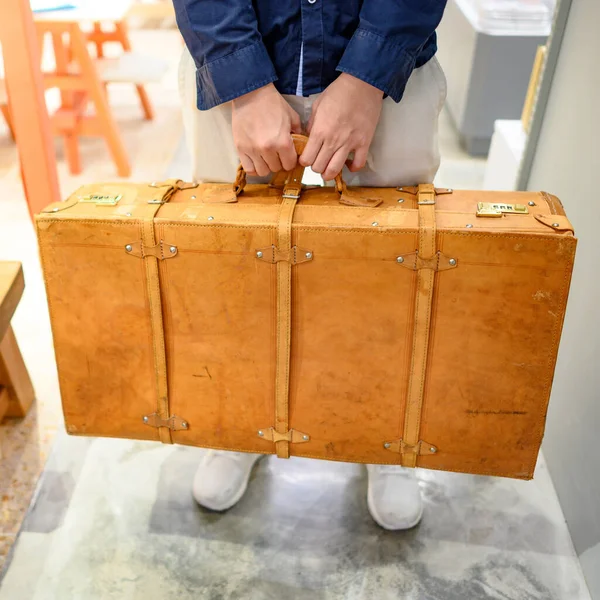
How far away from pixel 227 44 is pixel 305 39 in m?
0.13

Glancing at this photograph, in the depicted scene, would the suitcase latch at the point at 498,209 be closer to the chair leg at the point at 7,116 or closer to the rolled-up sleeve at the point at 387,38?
the rolled-up sleeve at the point at 387,38

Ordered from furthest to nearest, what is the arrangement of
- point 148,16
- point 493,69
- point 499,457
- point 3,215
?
point 148,16
point 493,69
point 3,215
point 499,457

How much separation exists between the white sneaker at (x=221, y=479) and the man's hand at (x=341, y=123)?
2.32 feet

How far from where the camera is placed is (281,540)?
141 centimetres

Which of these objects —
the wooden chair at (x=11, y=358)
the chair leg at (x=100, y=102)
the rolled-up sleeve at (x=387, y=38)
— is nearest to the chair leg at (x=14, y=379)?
the wooden chair at (x=11, y=358)

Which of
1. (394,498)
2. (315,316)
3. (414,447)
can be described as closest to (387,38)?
(315,316)

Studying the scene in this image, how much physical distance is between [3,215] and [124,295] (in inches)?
70.9

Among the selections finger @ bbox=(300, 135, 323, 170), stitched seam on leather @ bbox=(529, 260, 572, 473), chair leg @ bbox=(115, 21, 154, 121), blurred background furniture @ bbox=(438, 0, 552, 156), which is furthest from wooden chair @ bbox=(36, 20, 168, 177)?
stitched seam on leather @ bbox=(529, 260, 572, 473)

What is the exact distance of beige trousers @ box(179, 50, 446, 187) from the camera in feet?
3.86

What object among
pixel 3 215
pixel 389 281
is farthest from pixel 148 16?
pixel 389 281

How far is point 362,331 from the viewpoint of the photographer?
3.77 feet

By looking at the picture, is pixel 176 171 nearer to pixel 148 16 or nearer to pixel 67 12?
pixel 67 12

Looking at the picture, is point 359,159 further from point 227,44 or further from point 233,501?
point 233,501

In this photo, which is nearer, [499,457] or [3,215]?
[499,457]
